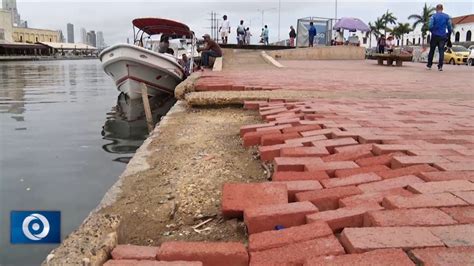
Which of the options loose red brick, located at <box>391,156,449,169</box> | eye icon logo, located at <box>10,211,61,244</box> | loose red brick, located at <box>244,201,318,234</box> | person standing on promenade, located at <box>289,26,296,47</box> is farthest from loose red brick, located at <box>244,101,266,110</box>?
person standing on promenade, located at <box>289,26,296,47</box>

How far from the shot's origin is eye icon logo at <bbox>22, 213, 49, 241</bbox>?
7.03 feet

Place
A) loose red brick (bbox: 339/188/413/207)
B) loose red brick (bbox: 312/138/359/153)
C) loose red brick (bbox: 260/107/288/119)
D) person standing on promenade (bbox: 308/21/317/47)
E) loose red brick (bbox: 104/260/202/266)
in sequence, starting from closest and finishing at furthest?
loose red brick (bbox: 104/260/202/266)
loose red brick (bbox: 339/188/413/207)
loose red brick (bbox: 312/138/359/153)
loose red brick (bbox: 260/107/288/119)
person standing on promenade (bbox: 308/21/317/47)

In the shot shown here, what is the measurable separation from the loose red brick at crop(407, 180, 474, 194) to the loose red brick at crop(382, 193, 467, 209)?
62 mm

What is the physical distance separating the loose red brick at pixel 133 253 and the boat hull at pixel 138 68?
10447 mm

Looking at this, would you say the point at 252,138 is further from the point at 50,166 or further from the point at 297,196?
the point at 50,166

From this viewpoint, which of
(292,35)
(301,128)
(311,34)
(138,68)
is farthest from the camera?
(292,35)

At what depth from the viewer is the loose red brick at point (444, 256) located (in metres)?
1.41

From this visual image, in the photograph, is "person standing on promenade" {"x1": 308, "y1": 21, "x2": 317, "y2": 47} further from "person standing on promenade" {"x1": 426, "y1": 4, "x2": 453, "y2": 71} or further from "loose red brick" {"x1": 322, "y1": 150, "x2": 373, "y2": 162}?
"loose red brick" {"x1": 322, "y1": 150, "x2": 373, "y2": 162}

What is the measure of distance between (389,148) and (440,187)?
72cm

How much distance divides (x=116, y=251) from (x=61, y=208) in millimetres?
3332

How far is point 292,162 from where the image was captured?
2.56 metres

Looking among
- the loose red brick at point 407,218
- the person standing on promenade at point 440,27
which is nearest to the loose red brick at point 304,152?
the loose red brick at point 407,218

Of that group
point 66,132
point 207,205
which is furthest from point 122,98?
point 207,205

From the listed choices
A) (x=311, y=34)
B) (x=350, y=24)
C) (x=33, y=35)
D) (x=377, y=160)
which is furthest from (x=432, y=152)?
(x=33, y=35)
